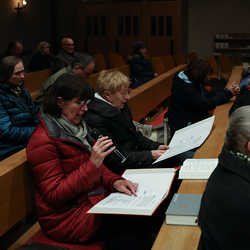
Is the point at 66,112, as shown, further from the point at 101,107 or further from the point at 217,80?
the point at 217,80

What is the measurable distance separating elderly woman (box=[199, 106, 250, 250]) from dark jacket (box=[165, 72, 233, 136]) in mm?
2208

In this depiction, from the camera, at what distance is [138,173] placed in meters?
2.46

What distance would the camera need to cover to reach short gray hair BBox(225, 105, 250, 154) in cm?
159

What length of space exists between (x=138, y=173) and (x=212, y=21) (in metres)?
11.2

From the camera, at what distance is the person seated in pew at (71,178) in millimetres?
2006

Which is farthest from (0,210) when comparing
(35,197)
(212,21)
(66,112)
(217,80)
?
(212,21)

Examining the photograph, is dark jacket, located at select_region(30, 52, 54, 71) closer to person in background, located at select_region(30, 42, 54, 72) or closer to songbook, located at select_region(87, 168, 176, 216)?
person in background, located at select_region(30, 42, 54, 72)

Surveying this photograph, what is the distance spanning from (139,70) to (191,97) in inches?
163

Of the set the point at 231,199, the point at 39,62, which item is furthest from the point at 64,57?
the point at 231,199

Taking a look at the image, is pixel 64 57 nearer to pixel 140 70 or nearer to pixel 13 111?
pixel 140 70

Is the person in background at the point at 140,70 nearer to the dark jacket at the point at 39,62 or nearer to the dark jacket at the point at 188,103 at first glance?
the dark jacket at the point at 39,62

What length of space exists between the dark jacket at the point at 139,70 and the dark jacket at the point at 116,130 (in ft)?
15.7

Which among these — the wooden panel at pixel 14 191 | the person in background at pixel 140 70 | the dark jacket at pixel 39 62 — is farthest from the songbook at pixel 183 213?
the dark jacket at pixel 39 62

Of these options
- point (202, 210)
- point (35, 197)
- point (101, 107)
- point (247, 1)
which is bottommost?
point (35, 197)
